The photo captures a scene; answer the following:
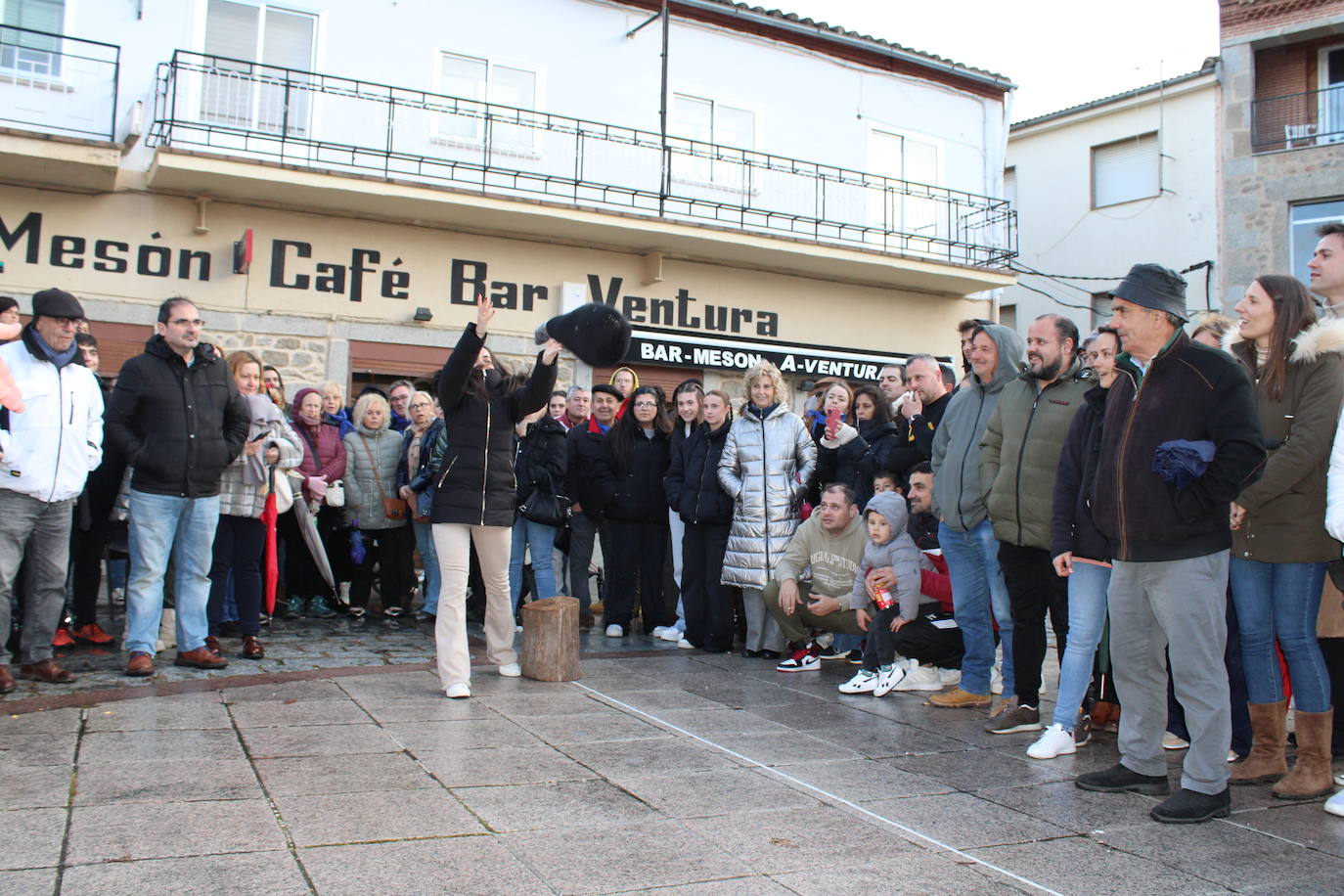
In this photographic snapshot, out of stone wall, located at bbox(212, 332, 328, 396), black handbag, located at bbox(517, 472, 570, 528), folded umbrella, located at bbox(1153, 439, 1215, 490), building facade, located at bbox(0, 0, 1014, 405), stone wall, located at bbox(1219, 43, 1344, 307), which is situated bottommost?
black handbag, located at bbox(517, 472, 570, 528)

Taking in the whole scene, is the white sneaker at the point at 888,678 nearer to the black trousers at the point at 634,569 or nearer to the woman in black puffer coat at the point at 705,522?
the woman in black puffer coat at the point at 705,522

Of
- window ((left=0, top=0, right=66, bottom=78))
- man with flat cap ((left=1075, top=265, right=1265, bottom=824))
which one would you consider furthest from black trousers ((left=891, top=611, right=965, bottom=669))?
window ((left=0, top=0, right=66, bottom=78))

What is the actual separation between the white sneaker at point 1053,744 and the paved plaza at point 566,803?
0.18ft

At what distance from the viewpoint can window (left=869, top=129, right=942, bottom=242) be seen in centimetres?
1598

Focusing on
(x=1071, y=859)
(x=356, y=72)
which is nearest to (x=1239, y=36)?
(x=356, y=72)

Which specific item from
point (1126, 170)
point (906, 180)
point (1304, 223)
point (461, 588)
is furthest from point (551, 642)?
point (1126, 170)

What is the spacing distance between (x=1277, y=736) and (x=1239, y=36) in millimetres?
19849

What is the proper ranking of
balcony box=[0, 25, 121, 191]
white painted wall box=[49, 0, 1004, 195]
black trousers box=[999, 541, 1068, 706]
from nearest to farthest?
black trousers box=[999, 541, 1068, 706], balcony box=[0, 25, 121, 191], white painted wall box=[49, 0, 1004, 195]

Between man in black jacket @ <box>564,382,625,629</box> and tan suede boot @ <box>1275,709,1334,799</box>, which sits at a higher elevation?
man in black jacket @ <box>564,382,625,629</box>

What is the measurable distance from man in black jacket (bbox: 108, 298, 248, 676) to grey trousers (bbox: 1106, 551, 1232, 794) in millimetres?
4937

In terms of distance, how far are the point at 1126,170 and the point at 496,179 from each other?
15297 millimetres

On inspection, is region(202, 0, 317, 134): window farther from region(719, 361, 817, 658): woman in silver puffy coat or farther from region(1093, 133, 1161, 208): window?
region(1093, 133, 1161, 208): window

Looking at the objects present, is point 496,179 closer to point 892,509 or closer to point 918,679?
point 892,509

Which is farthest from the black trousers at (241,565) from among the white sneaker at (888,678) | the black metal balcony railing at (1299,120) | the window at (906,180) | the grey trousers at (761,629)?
the black metal balcony railing at (1299,120)
